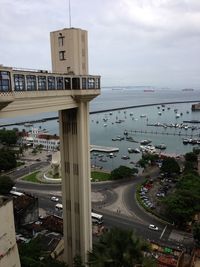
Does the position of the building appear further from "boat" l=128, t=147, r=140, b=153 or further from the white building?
"boat" l=128, t=147, r=140, b=153

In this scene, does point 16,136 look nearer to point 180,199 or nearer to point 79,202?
point 180,199

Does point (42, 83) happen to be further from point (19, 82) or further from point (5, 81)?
point (5, 81)

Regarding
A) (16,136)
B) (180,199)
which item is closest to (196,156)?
(180,199)

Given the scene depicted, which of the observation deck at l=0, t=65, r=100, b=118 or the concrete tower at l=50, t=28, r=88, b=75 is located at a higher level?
the concrete tower at l=50, t=28, r=88, b=75

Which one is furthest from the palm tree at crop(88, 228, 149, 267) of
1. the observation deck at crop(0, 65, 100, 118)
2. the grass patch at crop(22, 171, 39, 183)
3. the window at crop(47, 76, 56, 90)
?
the grass patch at crop(22, 171, 39, 183)

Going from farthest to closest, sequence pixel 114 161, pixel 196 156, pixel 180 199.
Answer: pixel 114 161 < pixel 196 156 < pixel 180 199

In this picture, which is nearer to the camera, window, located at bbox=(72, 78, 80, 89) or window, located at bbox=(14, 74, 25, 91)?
window, located at bbox=(14, 74, 25, 91)

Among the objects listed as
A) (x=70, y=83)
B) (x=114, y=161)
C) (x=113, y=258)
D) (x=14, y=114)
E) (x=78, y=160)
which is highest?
(x=70, y=83)
